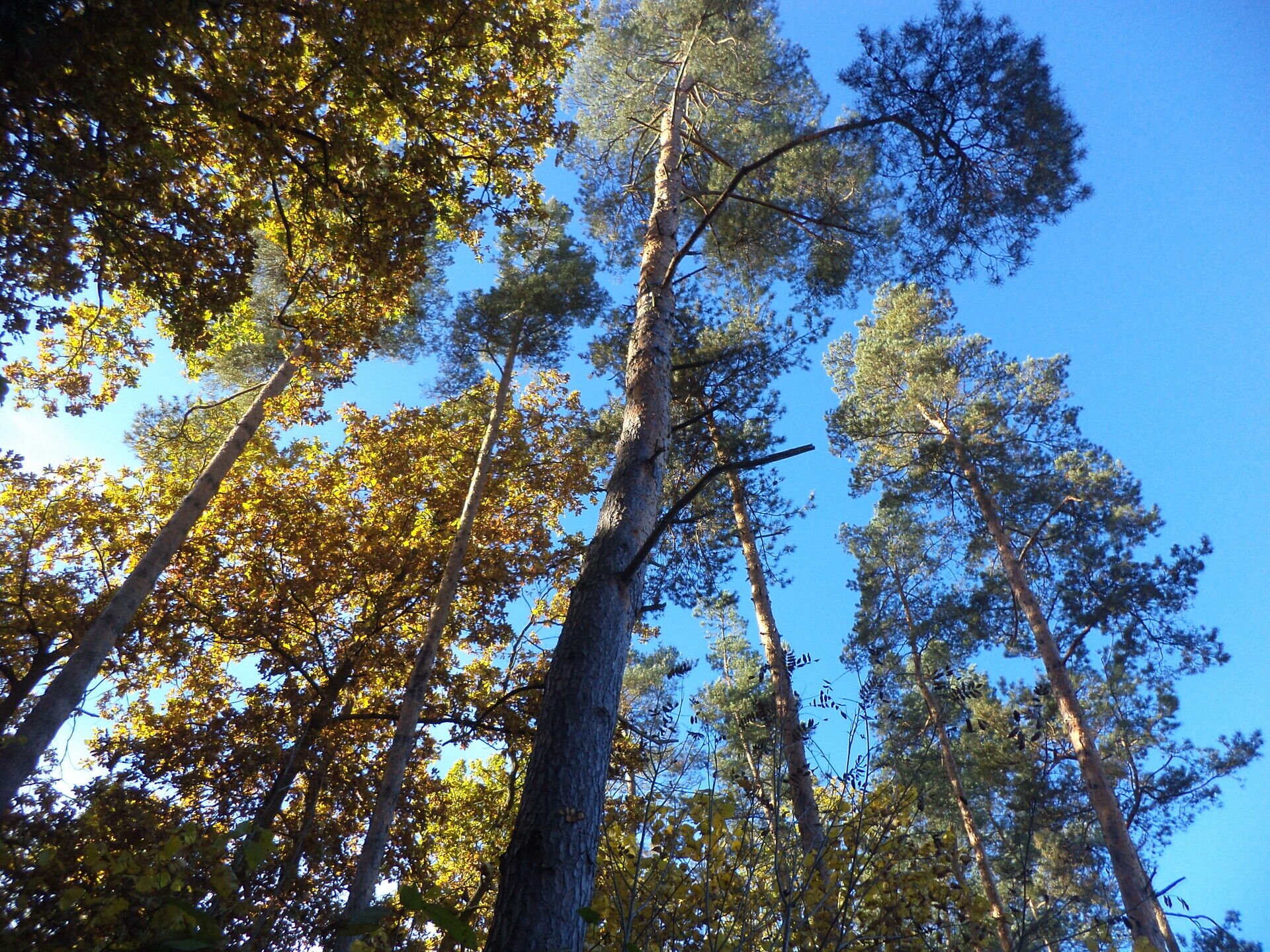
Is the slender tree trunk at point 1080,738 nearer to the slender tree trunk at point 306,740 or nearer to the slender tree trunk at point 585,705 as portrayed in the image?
the slender tree trunk at point 585,705

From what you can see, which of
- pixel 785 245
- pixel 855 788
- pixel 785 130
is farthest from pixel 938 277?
pixel 855 788

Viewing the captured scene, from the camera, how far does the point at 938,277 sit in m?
6.88

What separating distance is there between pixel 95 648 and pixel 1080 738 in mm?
11176

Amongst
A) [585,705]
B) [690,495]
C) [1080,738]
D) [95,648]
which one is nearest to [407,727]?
[95,648]

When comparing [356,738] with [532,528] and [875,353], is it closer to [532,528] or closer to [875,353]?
[532,528]

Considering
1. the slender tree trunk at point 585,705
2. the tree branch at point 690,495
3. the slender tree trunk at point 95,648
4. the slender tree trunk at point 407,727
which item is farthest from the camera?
the slender tree trunk at point 407,727

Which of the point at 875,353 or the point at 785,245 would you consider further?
the point at 875,353

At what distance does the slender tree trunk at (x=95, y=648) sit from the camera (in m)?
Answer: 4.72

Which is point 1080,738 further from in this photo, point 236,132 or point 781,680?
point 236,132

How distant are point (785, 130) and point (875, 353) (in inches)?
215

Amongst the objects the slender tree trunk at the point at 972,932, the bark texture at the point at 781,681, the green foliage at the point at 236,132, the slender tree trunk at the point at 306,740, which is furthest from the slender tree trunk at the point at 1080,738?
the green foliage at the point at 236,132

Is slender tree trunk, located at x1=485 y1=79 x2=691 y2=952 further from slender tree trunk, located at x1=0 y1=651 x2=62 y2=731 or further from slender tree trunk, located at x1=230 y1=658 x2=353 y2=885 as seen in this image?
slender tree trunk, located at x1=0 y1=651 x2=62 y2=731

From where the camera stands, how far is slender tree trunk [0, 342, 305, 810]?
15.5 feet

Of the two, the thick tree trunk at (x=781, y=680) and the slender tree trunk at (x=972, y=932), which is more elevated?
the thick tree trunk at (x=781, y=680)
